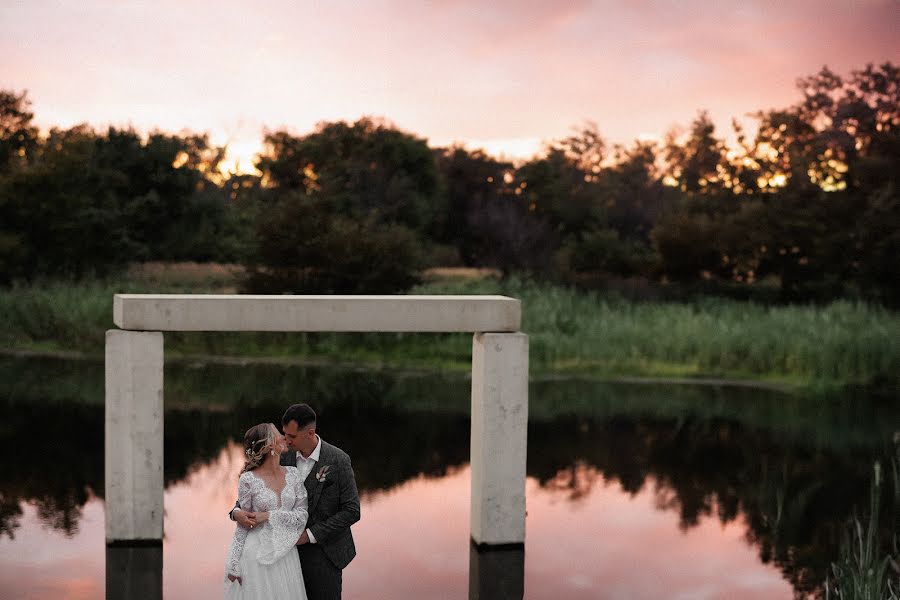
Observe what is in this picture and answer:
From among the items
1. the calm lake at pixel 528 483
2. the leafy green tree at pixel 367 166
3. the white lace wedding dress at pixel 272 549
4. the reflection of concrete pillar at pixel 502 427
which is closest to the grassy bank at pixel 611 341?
the calm lake at pixel 528 483

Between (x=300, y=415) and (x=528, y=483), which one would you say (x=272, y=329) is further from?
(x=528, y=483)

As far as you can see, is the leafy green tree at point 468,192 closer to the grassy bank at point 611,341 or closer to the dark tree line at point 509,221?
the dark tree line at point 509,221

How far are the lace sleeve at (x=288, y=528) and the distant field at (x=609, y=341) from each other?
1518 centimetres

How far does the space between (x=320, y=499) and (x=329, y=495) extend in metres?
0.05

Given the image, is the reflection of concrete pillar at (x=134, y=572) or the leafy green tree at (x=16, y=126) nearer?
the reflection of concrete pillar at (x=134, y=572)

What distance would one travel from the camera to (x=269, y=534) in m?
5.64

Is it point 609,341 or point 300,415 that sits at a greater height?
point 300,415

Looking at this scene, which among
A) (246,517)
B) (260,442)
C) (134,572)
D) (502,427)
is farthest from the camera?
(502,427)

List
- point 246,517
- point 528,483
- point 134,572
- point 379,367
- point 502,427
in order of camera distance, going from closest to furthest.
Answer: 1. point 246,517
2. point 134,572
3. point 502,427
4. point 528,483
5. point 379,367

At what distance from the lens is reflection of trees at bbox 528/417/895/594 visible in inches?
386

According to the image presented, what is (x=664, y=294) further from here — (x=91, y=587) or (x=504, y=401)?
(x=91, y=587)

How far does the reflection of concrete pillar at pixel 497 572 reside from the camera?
7.84 metres

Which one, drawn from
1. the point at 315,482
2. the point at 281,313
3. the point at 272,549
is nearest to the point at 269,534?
the point at 272,549

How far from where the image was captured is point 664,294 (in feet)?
93.0
